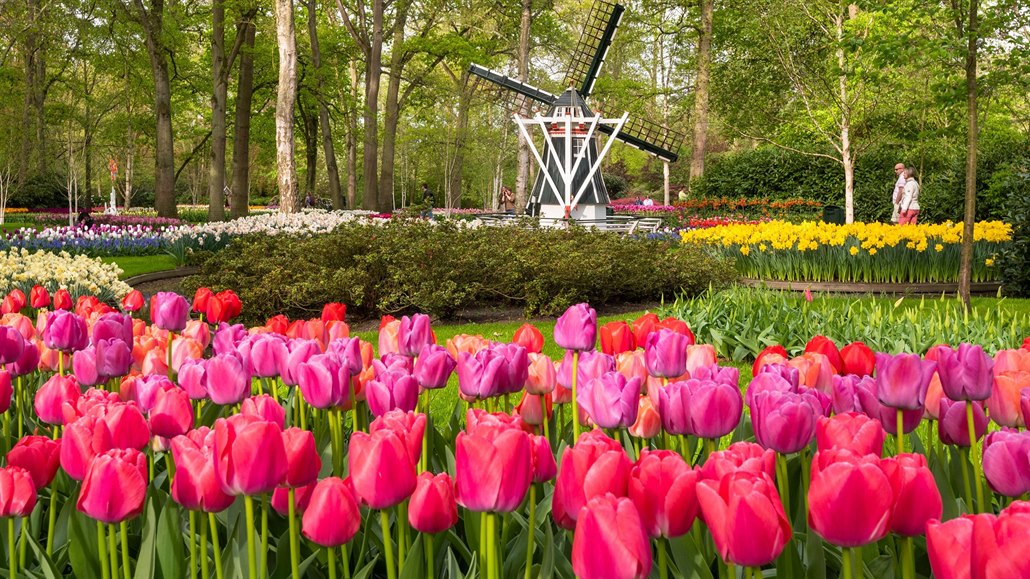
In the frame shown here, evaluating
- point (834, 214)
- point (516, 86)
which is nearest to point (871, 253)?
point (834, 214)

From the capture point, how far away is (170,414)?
1758 mm

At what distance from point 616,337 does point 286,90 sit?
14343 mm

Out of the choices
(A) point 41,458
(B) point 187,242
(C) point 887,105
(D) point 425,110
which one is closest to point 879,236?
(B) point 187,242

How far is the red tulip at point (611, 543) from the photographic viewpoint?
3.39ft

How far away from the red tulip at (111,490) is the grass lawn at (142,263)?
465 inches

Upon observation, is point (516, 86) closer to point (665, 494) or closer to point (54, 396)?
point (54, 396)

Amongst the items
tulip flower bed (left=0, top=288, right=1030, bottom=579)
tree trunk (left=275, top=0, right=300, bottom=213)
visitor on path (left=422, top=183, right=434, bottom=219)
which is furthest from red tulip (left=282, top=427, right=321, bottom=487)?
visitor on path (left=422, top=183, right=434, bottom=219)

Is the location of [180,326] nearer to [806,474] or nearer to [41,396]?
[41,396]

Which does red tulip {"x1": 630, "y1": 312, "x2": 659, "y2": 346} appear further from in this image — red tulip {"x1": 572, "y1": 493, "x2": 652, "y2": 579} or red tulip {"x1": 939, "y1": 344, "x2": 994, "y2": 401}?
red tulip {"x1": 572, "y1": 493, "x2": 652, "y2": 579}

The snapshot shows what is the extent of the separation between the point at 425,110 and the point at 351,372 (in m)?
32.8

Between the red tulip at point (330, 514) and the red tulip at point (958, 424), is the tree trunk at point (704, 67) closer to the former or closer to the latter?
the red tulip at point (958, 424)

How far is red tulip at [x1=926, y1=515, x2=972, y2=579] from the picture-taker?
95 cm

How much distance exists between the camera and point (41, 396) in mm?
1964

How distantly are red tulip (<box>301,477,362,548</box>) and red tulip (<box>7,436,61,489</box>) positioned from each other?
1.85 feet
